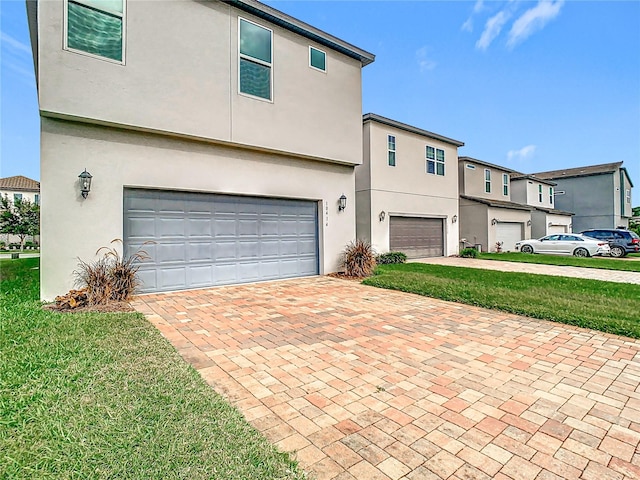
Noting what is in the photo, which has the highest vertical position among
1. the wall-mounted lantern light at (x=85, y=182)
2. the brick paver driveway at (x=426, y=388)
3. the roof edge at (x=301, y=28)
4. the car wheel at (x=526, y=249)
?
the roof edge at (x=301, y=28)

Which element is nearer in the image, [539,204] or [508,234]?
[508,234]

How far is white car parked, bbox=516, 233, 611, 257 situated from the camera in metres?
18.0

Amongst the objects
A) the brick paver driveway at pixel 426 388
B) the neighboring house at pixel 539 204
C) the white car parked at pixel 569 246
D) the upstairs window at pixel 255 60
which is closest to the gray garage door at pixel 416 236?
the white car parked at pixel 569 246

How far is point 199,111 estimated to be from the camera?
26.0ft

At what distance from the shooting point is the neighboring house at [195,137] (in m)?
6.57

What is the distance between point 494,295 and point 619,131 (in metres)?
27.7

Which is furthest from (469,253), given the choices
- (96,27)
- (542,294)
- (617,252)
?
(96,27)

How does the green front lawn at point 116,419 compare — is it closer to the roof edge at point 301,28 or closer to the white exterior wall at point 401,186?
the roof edge at point 301,28

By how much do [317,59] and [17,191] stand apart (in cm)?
4115

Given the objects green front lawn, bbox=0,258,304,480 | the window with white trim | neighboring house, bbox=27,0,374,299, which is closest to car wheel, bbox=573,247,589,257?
the window with white trim

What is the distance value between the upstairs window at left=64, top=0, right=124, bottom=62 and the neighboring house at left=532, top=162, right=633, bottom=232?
1410 inches

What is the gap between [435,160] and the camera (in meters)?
16.7

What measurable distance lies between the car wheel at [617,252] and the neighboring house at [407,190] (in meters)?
9.07

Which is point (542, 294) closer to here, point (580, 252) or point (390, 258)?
point (390, 258)
